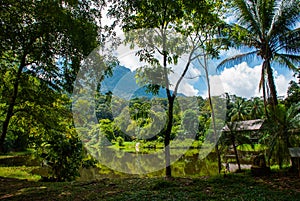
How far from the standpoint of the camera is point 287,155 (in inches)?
297

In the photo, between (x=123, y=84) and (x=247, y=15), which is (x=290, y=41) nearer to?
(x=247, y=15)

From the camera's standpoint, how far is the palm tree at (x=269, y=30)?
9039 millimetres

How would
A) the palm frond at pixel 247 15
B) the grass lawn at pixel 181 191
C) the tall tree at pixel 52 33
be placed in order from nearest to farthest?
the grass lawn at pixel 181 191, the tall tree at pixel 52 33, the palm frond at pixel 247 15

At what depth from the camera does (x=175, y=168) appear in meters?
14.7

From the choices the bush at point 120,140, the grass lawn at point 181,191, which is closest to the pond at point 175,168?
the bush at point 120,140

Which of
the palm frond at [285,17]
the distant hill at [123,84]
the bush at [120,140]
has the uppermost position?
the palm frond at [285,17]

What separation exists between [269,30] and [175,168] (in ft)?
30.1

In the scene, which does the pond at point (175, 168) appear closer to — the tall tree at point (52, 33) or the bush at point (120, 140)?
the bush at point (120, 140)

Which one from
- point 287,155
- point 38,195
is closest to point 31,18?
point 38,195

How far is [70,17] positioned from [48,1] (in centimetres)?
46

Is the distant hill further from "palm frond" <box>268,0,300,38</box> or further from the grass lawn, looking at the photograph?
"palm frond" <box>268,0,300,38</box>

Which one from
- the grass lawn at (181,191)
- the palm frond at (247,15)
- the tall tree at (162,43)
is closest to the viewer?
the grass lawn at (181,191)

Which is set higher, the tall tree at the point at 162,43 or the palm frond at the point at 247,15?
the palm frond at the point at 247,15

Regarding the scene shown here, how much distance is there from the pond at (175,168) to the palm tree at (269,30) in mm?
5341
